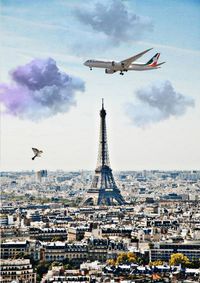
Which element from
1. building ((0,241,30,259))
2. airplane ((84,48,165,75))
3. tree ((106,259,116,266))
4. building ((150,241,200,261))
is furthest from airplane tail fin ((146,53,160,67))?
building ((150,241,200,261))

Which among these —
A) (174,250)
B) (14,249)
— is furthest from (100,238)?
(14,249)

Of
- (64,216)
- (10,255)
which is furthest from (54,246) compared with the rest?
(64,216)

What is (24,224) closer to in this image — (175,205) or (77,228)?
(77,228)

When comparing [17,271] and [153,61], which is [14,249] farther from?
[153,61]

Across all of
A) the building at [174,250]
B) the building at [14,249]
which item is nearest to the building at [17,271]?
the building at [14,249]

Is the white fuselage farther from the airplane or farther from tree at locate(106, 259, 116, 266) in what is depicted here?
tree at locate(106, 259, 116, 266)

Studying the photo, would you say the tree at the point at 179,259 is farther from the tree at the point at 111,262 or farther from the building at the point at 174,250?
the tree at the point at 111,262

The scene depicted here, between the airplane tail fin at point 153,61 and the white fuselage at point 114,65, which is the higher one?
the airplane tail fin at point 153,61
